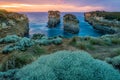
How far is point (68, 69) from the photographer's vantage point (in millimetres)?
6996

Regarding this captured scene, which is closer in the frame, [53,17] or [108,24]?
[108,24]

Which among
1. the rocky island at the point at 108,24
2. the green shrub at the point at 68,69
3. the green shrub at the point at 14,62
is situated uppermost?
the green shrub at the point at 68,69

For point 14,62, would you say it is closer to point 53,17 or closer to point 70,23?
point 70,23

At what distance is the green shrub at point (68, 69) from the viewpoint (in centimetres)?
685

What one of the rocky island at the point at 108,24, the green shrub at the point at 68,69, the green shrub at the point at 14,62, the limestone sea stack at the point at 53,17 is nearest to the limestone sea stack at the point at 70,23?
the rocky island at the point at 108,24

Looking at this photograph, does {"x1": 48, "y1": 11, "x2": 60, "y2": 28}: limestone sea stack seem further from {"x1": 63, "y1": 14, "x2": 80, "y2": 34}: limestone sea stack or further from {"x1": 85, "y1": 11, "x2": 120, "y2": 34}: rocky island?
{"x1": 85, "y1": 11, "x2": 120, "y2": 34}: rocky island

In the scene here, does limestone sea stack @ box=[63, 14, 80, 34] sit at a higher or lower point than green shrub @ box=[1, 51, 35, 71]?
lower

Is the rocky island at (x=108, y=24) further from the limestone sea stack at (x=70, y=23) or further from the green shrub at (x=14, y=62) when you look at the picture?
the green shrub at (x=14, y=62)

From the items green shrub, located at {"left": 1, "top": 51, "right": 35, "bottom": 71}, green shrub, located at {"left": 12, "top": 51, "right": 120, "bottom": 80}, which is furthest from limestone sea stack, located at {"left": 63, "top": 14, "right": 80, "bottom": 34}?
green shrub, located at {"left": 12, "top": 51, "right": 120, "bottom": 80}

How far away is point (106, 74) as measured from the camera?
712 centimetres

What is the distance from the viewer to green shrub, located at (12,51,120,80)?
6852mm

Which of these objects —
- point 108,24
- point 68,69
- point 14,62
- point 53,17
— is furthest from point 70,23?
point 68,69

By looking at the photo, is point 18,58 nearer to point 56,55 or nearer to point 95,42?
point 56,55

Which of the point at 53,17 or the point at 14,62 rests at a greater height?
the point at 14,62
